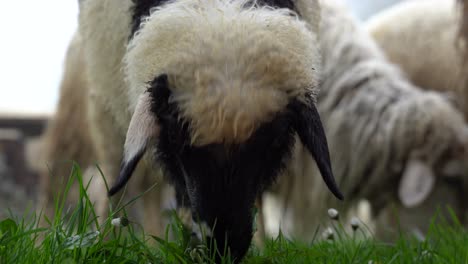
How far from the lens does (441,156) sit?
5332 millimetres

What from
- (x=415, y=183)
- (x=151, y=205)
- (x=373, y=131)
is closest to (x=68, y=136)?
(x=151, y=205)

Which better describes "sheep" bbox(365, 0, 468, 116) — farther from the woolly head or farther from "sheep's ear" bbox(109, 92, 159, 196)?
"sheep's ear" bbox(109, 92, 159, 196)

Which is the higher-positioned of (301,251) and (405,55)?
(301,251)

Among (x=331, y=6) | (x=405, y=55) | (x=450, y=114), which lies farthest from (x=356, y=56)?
(x=405, y=55)

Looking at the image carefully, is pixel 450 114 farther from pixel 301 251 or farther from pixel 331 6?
pixel 301 251

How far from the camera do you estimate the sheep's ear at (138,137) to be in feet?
6.93

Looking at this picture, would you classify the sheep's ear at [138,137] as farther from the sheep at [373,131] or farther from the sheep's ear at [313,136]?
the sheep at [373,131]

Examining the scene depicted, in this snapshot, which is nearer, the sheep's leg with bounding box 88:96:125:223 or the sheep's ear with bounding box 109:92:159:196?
the sheep's ear with bounding box 109:92:159:196

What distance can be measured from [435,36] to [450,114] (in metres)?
2.11

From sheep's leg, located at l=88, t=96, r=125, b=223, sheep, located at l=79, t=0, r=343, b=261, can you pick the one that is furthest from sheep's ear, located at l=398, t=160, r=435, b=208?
sheep, located at l=79, t=0, r=343, b=261

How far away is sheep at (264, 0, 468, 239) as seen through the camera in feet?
17.1

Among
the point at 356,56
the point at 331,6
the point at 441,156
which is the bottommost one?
the point at 441,156

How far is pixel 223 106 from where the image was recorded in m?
2.05

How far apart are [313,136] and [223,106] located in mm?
343
